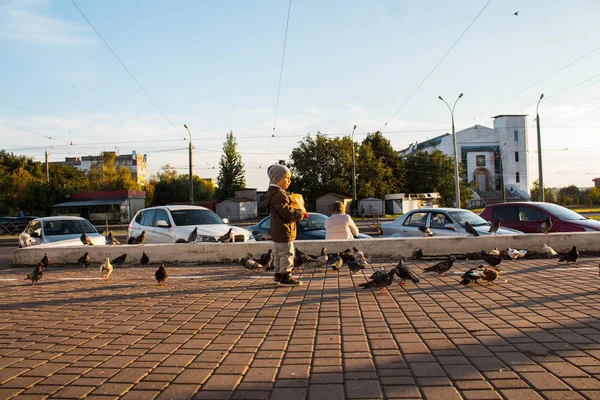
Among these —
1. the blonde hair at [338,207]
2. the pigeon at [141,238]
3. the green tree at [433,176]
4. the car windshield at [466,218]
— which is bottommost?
the pigeon at [141,238]

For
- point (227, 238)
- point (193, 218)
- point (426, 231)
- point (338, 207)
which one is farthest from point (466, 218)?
point (193, 218)

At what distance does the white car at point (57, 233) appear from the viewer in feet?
46.0

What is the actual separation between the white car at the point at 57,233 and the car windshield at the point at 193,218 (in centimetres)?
279

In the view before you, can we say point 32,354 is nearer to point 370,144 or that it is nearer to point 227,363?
point 227,363

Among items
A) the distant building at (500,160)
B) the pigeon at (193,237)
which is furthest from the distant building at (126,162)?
the pigeon at (193,237)

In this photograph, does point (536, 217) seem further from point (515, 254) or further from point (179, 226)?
point (179, 226)

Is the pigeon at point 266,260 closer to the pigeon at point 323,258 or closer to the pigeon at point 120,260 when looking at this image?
the pigeon at point 323,258

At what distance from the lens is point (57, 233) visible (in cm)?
1461

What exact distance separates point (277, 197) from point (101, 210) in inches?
1987

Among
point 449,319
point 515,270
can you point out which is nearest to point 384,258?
point 515,270

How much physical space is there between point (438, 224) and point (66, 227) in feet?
36.4

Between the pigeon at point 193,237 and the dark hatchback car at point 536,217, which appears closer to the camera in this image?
the pigeon at point 193,237

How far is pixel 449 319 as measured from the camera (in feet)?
17.4

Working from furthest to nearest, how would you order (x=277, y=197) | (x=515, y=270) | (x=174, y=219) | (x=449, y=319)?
1. (x=174, y=219)
2. (x=515, y=270)
3. (x=277, y=197)
4. (x=449, y=319)
